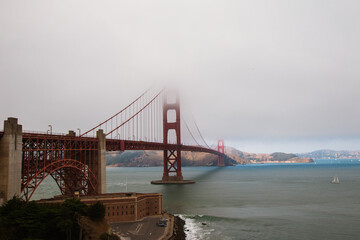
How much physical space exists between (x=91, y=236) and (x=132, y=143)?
3878cm

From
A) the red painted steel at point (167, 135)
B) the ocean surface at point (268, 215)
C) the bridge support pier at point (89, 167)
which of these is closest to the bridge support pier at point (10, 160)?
the bridge support pier at point (89, 167)

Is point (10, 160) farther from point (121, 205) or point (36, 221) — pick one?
point (121, 205)

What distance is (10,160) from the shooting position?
105 ft

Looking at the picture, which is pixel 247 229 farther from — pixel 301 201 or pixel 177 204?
pixel 301 201

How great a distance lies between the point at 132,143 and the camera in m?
68.4

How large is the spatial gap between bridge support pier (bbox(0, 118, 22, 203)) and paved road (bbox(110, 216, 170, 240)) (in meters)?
10.6

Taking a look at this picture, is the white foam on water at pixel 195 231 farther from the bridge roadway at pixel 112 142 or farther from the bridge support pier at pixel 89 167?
the bridge roadway at pixel 112 142

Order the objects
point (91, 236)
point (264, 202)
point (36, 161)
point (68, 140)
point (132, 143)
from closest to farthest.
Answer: point (91, 236), point (36, 161), point (68, 140), point (264, 202), point (132, 143)

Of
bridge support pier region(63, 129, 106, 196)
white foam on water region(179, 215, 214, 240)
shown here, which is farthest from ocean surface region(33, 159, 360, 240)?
bridge support pier region(63, 129, 106, 196)

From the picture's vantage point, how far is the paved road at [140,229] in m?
32.0

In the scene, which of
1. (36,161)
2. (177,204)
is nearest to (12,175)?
(36,161)

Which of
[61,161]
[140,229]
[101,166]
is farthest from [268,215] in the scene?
[61,161]

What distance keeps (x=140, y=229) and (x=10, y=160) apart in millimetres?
14349

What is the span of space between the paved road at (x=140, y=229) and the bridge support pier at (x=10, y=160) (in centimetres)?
1064
